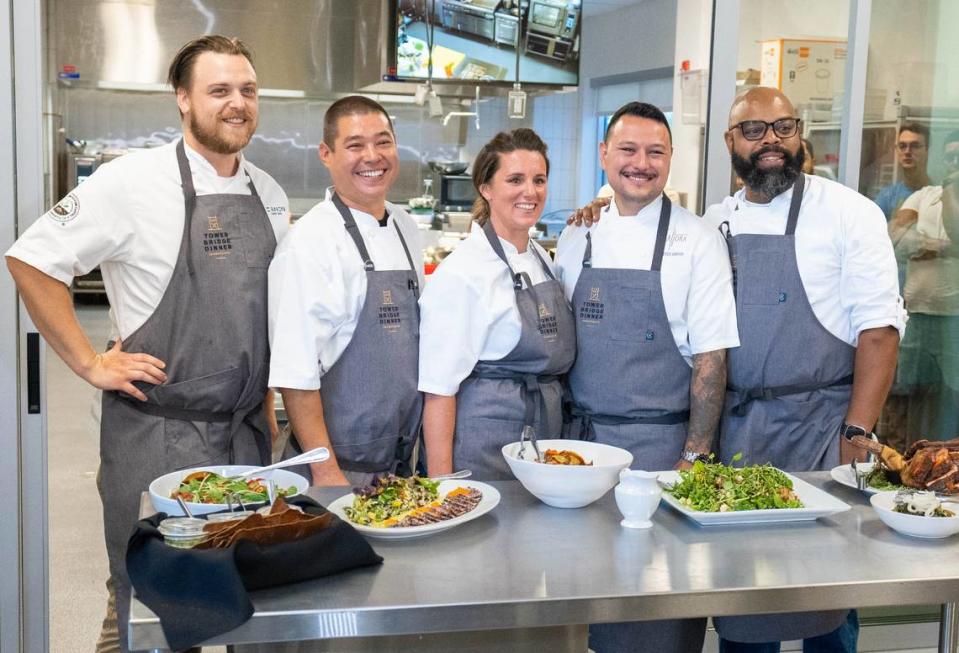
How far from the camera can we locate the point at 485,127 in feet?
38.2

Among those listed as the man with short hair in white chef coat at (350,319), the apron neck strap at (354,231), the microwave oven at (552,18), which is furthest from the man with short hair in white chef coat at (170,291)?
the microwave oven at (552,18)

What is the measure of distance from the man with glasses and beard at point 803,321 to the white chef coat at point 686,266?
127 millimetres

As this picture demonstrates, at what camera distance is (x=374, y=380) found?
2570 mm

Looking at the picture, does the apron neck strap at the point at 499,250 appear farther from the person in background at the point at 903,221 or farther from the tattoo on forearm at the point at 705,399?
the person in background at the point at 903,221

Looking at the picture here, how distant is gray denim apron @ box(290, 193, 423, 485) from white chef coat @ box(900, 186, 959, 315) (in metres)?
1.79

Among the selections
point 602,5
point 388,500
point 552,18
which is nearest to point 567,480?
point 388,500

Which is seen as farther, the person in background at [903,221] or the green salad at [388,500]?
the person in background at [903,221]

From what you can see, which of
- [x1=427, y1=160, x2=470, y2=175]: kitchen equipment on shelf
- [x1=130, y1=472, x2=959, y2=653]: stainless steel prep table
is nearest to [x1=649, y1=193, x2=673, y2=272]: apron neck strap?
[x1=130, y1=472, x2=959, y2=653]: stainless steel prep table

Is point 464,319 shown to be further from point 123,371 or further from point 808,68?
point 808,68

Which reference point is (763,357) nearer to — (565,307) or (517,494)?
(565,307)

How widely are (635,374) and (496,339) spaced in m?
0.37

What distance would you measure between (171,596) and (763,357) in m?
1.70

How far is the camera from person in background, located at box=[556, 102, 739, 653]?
8.63 feet

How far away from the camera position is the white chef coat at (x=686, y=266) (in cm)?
263
